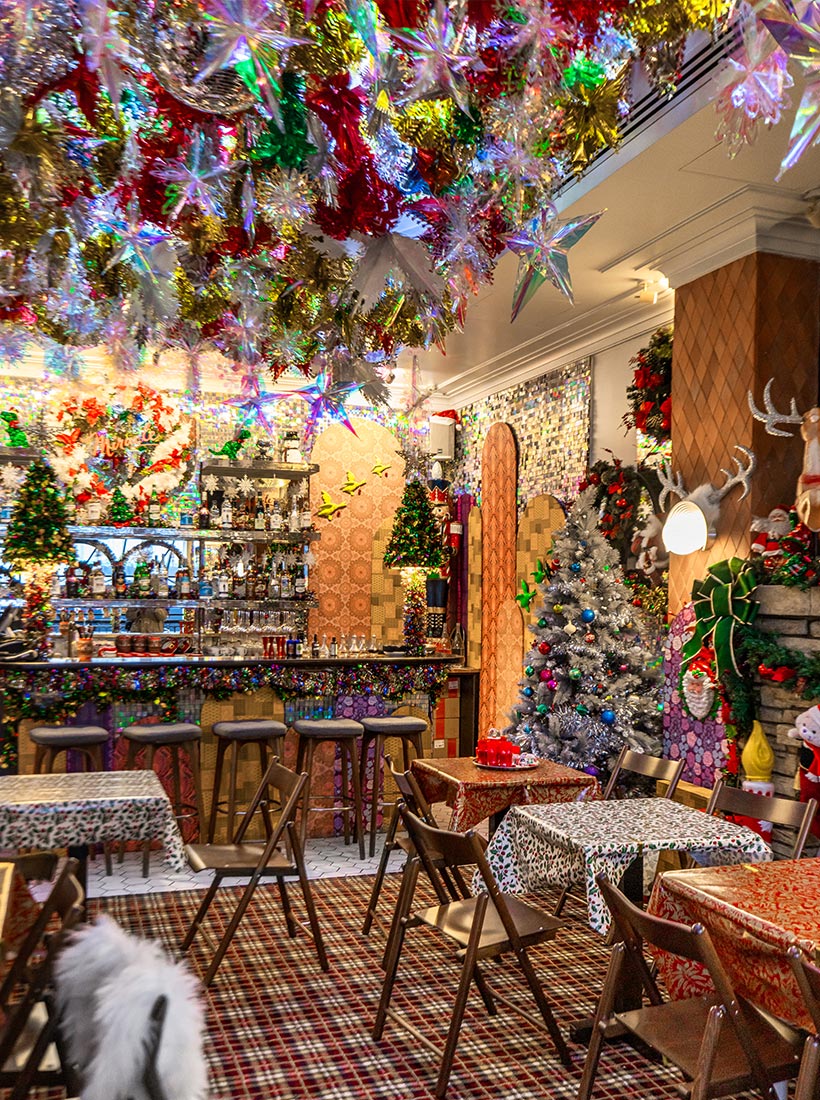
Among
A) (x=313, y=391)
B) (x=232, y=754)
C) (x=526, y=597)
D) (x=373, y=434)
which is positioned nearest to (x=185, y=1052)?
(x=313, y=391)

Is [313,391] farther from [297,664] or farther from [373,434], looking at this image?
[373,434]

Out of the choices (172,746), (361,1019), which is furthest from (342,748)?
(361,1019)

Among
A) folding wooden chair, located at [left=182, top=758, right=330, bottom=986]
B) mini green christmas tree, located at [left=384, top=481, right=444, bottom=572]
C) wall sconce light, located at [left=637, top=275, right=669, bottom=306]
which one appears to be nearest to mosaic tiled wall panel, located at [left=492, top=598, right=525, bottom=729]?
mini green christmas tree, located at [left=384, top=481, right=444, bottom=572]

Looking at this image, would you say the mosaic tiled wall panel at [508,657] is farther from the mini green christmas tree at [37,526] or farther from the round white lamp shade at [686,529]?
the mini green christmas tree at [37,526]

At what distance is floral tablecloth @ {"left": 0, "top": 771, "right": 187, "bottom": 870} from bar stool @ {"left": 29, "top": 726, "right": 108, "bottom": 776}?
4.03 ft

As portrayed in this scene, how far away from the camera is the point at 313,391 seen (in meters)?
1.68

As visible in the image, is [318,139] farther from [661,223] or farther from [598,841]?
[661,223]

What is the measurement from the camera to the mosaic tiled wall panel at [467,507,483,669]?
29.8ft

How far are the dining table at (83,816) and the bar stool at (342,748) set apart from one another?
1759 mm

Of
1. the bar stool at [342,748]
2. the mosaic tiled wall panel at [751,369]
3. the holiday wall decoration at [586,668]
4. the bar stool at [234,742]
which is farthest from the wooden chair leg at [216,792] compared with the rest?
the mosaic tiled wall panel at [751,369]

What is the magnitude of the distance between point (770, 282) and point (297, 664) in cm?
362

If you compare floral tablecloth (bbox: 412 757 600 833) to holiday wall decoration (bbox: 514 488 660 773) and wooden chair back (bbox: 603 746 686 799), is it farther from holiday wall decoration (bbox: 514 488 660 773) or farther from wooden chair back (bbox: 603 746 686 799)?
holiday wall decoration (bbox: 514 488 660 773)

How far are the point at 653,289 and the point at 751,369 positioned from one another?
1362mm

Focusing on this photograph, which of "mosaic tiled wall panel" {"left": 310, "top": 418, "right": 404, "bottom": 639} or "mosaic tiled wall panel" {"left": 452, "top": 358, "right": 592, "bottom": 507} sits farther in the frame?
"mosaic tiled wall panel" {"left": 310, "top": 418, "right": 404, "bottom": 639}
